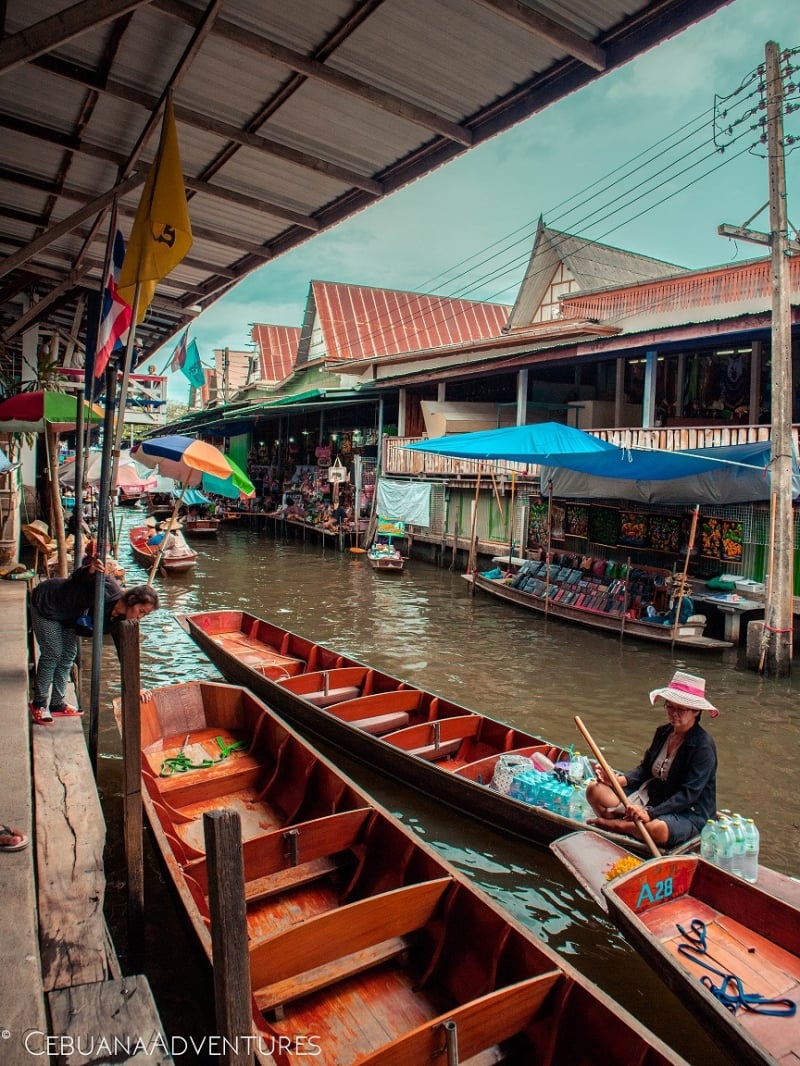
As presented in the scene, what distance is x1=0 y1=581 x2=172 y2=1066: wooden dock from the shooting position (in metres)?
2.82

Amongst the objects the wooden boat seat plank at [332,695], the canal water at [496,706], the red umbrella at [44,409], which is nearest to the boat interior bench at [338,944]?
the canal water at [496,706]

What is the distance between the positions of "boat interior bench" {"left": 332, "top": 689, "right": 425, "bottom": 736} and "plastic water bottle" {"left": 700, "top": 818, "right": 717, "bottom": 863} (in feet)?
12.0

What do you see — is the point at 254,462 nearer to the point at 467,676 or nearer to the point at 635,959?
the point at 467,676

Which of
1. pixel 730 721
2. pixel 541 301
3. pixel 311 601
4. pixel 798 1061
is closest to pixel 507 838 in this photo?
pixel 798 1061

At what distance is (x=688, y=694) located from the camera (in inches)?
192

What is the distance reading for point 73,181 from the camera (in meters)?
7.18

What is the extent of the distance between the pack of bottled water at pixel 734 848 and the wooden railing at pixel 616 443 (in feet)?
29.6

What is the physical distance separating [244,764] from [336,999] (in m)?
2.95

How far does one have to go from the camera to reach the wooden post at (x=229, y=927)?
2330 millimetres

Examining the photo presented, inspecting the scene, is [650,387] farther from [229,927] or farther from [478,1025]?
[229,927]

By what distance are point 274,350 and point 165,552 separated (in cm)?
2372

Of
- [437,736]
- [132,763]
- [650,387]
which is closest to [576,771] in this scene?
[437,736]

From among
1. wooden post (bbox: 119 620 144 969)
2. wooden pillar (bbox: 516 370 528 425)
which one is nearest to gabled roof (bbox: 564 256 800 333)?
wooden pillar (bbox: 516 370 528 425)

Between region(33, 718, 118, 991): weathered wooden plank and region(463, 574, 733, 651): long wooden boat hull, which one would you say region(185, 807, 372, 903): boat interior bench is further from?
region(463, 574, 733, 651): long wooden boat hull
